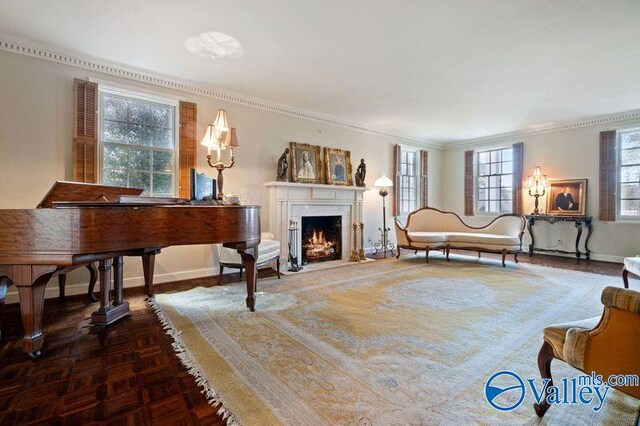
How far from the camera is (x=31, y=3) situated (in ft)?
7.86

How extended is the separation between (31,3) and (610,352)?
4.41m

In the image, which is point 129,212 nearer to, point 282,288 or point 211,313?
point 211,313

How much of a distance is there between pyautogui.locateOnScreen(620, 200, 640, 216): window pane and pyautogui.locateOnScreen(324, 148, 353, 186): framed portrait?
4942mm

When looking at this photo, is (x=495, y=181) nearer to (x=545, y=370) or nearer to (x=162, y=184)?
(x=545, y=370)

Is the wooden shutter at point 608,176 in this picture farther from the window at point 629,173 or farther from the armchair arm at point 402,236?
the armchair arm at point 402,236

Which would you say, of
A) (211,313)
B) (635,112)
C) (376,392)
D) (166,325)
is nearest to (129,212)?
(166,325)

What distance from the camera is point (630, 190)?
203 inches

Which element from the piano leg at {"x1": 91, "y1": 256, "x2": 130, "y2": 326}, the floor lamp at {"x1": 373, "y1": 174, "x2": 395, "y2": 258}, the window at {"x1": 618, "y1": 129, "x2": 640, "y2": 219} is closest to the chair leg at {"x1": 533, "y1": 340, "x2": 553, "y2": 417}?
the piano leg at {"x1": 91, "y1": 256, "x2": 130, "y2": 326}

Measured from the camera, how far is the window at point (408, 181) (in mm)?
6925

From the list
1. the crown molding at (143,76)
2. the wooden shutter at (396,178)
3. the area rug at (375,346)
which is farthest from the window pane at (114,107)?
the wooden shutter at (396,178)

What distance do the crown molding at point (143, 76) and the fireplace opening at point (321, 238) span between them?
1883 millimetres

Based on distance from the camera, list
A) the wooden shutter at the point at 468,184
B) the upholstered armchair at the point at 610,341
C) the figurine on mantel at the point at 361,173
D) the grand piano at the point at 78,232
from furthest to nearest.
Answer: the wooden shutter at the point at 468,184 < the figurine on mantel at the point at 361,173 < the grand piano at the point at 78,232 < the upholstered armchair at the point at 610,341

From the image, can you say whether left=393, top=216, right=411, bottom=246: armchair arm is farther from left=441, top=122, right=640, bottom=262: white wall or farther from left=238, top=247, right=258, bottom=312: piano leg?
left=238, top=247, right=258, bottom=312: piano leg

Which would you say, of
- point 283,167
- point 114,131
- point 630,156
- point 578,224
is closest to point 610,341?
point 283,167
